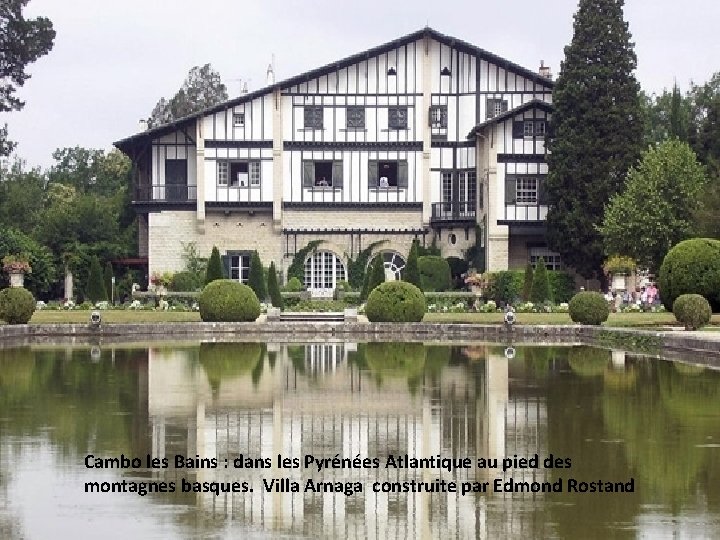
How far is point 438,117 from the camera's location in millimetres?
58531

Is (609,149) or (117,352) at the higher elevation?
(609,149)

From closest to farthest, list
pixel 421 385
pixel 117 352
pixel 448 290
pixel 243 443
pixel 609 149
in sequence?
pixel 243 443 < pixel 421 385 < pixel 117 352 < pixel 609 149 < pixel 448 290

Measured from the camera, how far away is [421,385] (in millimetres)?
23344

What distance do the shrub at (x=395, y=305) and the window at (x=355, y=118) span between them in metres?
16.1

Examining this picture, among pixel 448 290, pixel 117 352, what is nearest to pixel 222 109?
pixel 448 290

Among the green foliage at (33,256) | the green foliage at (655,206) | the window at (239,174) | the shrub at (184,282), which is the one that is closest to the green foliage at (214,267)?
the shrub at (184,282)

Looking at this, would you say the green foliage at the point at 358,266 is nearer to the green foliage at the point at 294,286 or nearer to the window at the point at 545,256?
the green foliage at the point at 294,286

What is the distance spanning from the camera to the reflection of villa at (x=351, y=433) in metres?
12.1

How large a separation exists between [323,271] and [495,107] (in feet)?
28.5

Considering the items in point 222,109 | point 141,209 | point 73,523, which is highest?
point 222,109

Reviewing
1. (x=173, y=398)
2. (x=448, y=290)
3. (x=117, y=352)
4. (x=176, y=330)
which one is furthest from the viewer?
(x=448, y=290)

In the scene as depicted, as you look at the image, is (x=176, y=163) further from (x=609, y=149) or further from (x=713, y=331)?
(x=713, y=331)

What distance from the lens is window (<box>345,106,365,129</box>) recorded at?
2306 inches

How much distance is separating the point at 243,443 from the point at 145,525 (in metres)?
4.39
